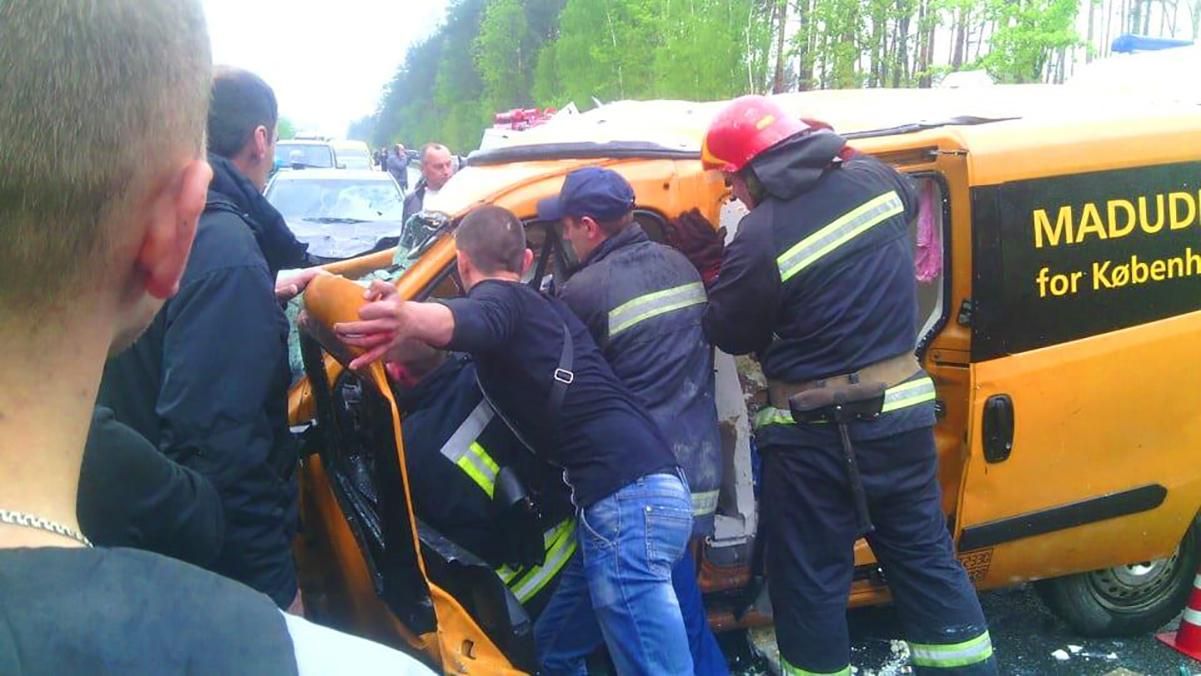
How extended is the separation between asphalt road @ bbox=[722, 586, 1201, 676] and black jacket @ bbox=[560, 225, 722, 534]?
1.04 m

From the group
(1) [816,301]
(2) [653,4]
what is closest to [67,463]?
(1) [816,301]

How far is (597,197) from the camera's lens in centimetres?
299

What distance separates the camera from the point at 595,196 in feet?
9.82

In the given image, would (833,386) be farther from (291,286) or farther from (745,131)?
(291,286)

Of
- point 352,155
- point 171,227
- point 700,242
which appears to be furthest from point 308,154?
point 171,227

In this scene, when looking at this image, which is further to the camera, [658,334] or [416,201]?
[416,201]

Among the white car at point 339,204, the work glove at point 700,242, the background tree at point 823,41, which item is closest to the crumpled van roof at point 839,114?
the work glove at point 700,242

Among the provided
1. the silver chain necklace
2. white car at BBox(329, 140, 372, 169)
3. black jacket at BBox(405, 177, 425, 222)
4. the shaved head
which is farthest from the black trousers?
white car at BBox(329, 140, 372, 169)

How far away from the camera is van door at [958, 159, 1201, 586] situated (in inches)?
124

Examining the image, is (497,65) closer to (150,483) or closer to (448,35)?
(448,35)

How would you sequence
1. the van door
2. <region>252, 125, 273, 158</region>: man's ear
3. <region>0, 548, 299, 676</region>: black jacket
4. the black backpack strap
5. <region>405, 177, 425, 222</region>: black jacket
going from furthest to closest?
<region>405, 177, 425, 222</region>: black jacket < the van door < the black backpack strap < <region>252, 125, 273, 158</region>: man's ear < <region>0, 548, 299, 676</region>: black jacket

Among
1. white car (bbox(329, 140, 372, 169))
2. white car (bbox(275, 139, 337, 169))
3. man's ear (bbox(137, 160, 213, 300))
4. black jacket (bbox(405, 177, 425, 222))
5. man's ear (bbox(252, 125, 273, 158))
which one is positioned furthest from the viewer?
white car (bbox(329, 140, 372, 169))

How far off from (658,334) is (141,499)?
183 cm

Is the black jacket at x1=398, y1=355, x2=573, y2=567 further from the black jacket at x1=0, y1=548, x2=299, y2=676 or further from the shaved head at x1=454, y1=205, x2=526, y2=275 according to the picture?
the black jacket at x1=0, y1=548, x2=299, y2=676
